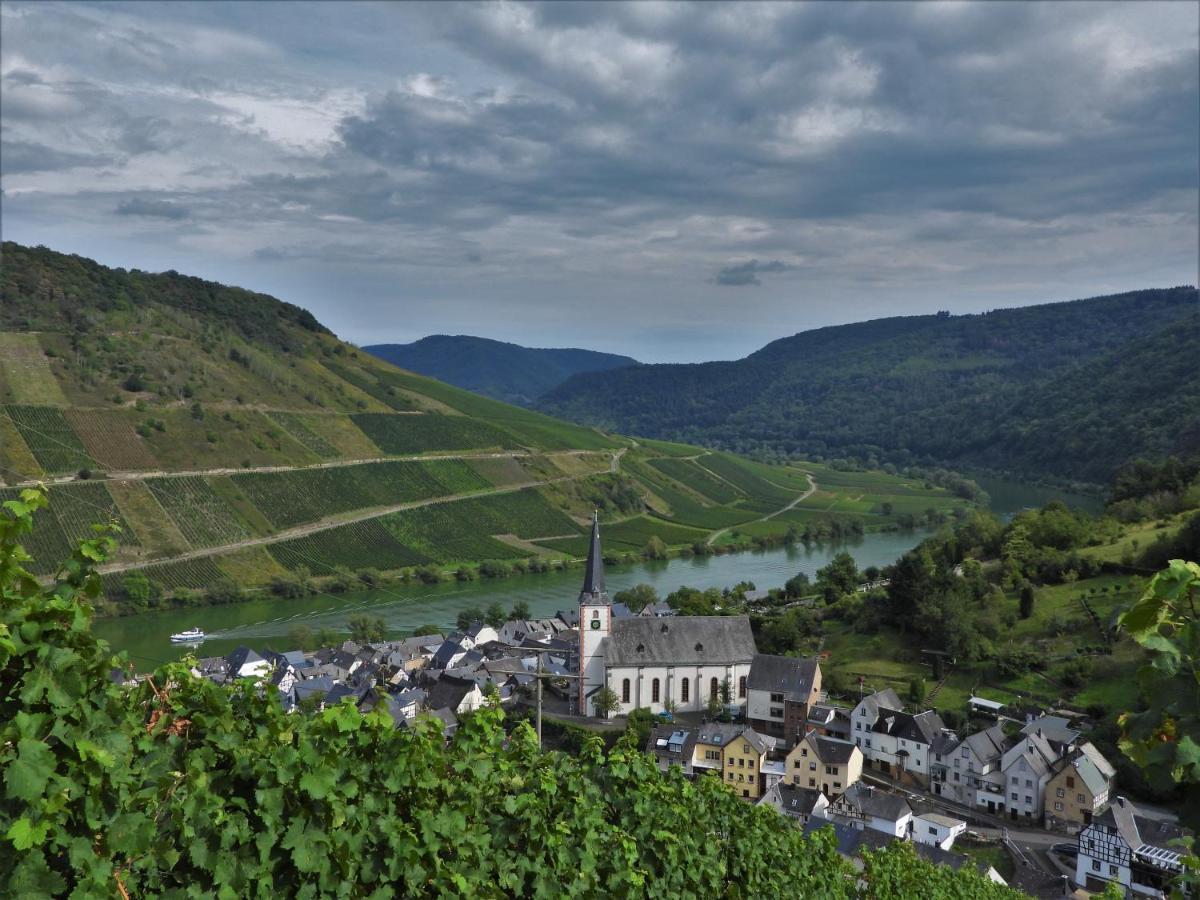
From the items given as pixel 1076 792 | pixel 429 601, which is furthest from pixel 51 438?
pixel 1076 792

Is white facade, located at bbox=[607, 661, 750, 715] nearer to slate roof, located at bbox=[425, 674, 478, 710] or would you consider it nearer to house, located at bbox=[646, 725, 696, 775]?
house, located at bbox=[646, 725, 696, 775]

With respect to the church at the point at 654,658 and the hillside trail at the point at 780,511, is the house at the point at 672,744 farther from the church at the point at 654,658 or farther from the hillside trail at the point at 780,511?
the hillside trail at the point at 780,511

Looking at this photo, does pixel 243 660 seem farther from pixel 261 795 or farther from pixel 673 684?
pixel 261 795

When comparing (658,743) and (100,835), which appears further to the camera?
(658,743)

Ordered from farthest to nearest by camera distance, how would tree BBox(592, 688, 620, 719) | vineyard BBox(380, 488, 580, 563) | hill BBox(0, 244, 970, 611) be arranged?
vineyard BBox(380, 488, 580, 563) < hill BBox(0, 244, 970, 611) < tree BBox(592, 688, 620, 719)

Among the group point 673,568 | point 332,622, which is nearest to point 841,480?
point 673,568

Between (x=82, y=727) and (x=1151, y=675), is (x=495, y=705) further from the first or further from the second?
(x=1151, y=675)

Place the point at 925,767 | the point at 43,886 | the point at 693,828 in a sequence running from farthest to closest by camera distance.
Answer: the point at 925,767 < the point at 693,828 < the point at 43,886

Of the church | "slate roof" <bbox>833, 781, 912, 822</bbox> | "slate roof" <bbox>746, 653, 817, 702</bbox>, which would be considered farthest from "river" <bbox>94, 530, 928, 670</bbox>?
"slate roof" <bbox>833, 781, 912, 822</bbox>
